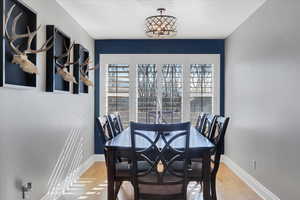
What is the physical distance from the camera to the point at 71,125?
403cm

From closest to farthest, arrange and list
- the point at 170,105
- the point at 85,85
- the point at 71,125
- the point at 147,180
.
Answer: the point at 147,180 → the point at 71,125 → the point at 85,85 → the point at 170,105

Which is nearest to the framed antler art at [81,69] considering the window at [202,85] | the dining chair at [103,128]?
the dining chair at [103,128]

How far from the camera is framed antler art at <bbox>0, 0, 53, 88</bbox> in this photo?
2.16 metres

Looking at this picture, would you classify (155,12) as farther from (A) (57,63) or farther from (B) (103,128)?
(B) (103,128)

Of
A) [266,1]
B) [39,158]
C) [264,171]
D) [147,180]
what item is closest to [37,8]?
[39,158]

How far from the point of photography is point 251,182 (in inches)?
154

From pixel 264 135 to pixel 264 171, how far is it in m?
0.44

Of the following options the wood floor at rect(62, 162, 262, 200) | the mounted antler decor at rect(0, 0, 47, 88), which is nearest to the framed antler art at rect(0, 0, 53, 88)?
the mounted antler decor at rect(0, 0, 47, 88)

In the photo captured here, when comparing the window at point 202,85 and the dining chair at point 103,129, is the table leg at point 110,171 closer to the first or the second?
the dining chair at point 103,129

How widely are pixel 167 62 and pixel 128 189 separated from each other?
2.65 m

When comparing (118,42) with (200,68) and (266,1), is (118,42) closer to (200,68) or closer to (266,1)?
(200,68)

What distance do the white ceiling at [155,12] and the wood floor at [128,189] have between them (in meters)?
2.37

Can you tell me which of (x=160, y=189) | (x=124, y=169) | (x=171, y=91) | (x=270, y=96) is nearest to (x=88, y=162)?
(x=171, y=91)

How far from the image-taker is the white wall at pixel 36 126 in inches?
90.1
